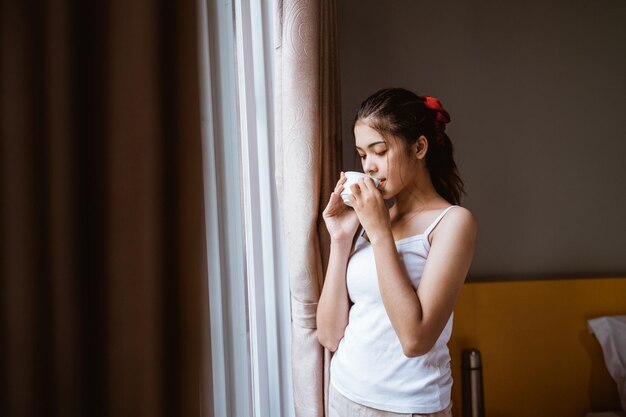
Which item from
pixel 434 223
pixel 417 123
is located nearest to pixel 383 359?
pixel 434 223

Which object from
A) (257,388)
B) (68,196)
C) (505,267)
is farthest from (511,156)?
(68,196)

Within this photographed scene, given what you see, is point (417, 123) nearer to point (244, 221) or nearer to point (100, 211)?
point (244, 221)

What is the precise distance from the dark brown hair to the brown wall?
2.20 ft

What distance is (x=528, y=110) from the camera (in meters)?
1.81

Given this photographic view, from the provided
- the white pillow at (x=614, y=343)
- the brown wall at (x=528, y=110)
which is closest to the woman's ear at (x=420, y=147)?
the brown wall at (x=528, y=110)

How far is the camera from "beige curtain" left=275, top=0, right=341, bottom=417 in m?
1.15

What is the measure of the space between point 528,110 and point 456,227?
1.14m

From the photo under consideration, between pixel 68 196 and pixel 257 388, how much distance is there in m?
0.83

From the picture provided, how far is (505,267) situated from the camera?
5.90 ft

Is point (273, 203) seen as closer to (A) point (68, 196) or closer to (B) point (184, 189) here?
(B) point (184, 189)

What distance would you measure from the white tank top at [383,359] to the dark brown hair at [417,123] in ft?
0.62

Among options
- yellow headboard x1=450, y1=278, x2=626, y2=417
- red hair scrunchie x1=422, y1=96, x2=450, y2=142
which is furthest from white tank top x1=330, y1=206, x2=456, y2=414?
yellow headboard x1=450, y1=278, x2=626, y2=417

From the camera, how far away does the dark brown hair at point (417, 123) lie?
1041mm

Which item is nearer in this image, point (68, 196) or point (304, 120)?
point (68, 196)
